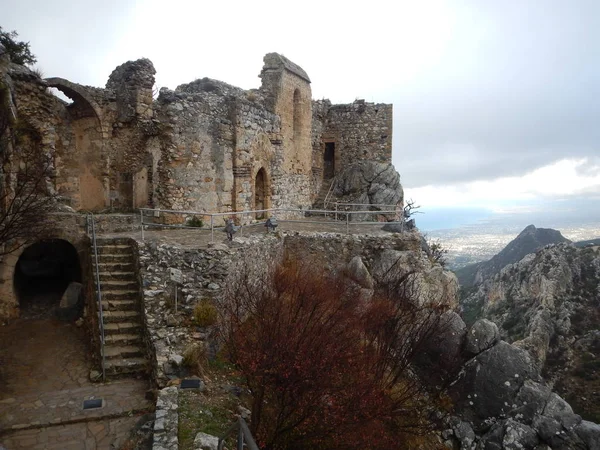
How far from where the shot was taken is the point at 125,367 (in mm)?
7648

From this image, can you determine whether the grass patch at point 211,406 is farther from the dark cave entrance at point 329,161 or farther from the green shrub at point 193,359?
the dark cave entrance at point 329,161

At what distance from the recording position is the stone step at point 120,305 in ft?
28.5

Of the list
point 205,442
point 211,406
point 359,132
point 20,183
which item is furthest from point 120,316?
point 359,132

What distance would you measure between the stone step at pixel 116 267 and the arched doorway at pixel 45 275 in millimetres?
1983

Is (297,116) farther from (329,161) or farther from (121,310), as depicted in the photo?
(121,310)

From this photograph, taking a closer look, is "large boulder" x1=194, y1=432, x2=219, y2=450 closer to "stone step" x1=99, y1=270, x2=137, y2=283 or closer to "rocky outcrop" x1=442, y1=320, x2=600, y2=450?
"stone step" x1=99, y1=270, x2=137, y2=283

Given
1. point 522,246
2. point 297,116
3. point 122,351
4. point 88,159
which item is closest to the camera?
point 122,351

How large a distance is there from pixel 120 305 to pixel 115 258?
1522 mm

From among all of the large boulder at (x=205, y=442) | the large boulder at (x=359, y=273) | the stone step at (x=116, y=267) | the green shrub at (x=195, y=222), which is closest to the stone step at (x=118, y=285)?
the stone step at (x=116, y=267)

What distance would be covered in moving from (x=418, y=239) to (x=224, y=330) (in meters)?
7.28

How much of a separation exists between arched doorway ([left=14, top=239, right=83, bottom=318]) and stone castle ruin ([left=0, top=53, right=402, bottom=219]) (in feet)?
5.64

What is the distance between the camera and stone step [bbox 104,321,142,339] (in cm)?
828

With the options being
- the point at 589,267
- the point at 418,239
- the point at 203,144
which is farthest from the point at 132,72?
the point at 589,267

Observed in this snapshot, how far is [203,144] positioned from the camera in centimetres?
1317
